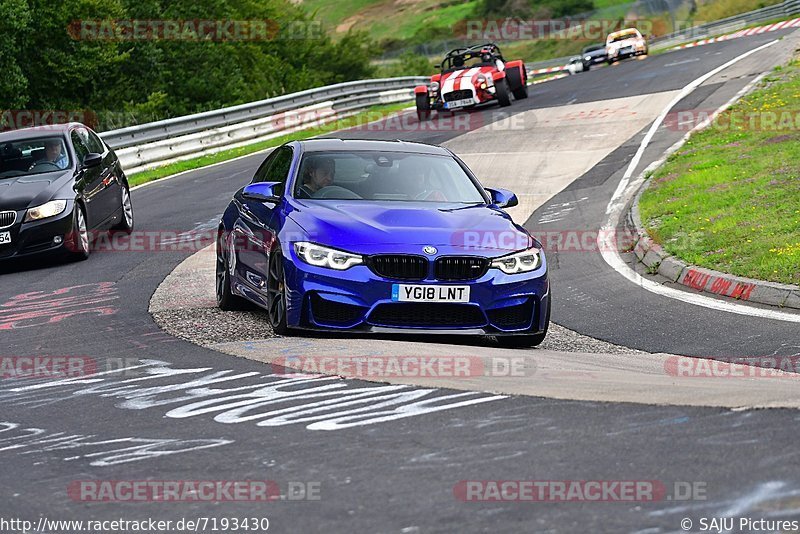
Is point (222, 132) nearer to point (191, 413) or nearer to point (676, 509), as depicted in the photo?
point (191, 413)

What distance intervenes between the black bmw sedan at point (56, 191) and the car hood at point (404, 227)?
5995 mm

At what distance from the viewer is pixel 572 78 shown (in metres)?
42.8

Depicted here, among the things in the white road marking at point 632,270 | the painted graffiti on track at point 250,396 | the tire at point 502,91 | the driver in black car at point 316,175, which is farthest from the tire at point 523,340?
the tire at point 502,91

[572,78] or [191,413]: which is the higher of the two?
[191,413]

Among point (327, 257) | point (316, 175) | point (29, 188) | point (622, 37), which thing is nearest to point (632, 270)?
point (316, 175)

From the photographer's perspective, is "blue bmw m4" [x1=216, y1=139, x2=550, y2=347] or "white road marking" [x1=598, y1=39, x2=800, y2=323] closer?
"blue bmw m4" [x1=216, y1=139, x2=550, y2=347]

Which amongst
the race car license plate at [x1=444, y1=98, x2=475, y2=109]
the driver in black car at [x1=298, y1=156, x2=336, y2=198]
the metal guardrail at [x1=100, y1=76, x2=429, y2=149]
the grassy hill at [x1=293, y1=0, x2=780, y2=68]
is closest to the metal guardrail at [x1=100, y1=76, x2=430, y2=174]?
the metal guardrail at [x1=100, y1=76, x2=429, y2=149]

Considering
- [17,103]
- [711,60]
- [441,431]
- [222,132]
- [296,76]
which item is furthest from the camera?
[296,76]

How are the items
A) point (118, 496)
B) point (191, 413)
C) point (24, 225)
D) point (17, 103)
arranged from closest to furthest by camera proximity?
point (118, 496) → point (191, 413) → point (24, 225) → point (17, 103)

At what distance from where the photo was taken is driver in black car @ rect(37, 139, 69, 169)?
1573cm

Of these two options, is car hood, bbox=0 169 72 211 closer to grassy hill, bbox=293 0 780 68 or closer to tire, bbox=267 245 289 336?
tire, bbox=267 245 289 336

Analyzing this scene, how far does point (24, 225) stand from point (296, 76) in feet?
151

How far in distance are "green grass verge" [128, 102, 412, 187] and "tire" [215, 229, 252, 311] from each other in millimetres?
13514

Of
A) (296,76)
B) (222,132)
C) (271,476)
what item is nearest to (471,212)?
(271,476)
